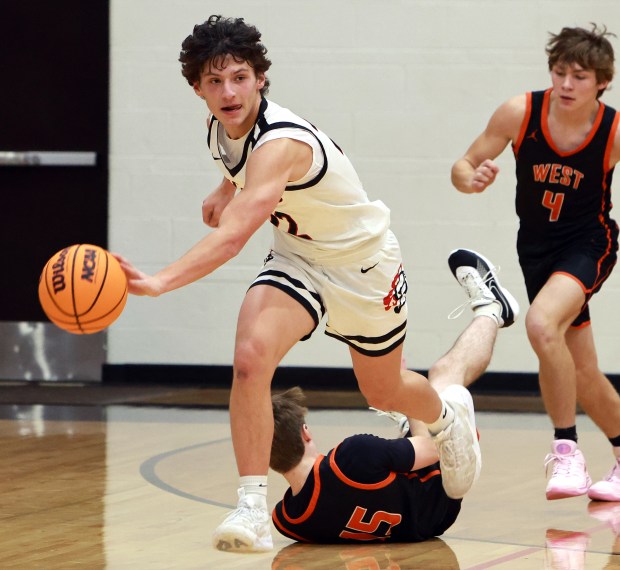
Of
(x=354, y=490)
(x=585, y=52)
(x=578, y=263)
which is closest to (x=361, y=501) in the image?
(x=354, y=490)

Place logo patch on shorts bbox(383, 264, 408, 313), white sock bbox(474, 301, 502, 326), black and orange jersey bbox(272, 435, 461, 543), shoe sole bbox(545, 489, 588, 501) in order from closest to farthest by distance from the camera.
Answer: black and orange jersey bbox(272, 435, 461, 543)
logo patch on shorts bbox(383, 264, 408, 313)
shoe sole bbox(545, 489, 588, 501)
white sock bbox(474, 301, 502, 326)

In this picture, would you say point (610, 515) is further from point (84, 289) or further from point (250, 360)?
point (84, 289)

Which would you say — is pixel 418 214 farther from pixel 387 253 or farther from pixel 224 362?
pixel 387 253

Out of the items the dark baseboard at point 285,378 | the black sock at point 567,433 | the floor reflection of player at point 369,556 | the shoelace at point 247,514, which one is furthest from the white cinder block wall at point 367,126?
the shoelace at point 247,514

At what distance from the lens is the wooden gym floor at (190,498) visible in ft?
12.9

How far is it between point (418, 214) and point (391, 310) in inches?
148

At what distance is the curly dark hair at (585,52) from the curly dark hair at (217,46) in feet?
4.95

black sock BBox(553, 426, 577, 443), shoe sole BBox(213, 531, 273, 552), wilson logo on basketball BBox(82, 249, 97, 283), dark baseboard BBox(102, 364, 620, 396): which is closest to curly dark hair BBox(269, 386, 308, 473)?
shoe sole BBox(213, 531, 273, 552)

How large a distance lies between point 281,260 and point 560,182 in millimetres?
1472

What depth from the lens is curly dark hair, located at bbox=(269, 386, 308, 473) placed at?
4.08m

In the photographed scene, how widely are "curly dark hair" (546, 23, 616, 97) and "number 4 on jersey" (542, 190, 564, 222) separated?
1.58ft

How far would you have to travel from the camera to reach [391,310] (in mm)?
4203

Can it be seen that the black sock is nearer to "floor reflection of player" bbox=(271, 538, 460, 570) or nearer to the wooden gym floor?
the wooden gym floor

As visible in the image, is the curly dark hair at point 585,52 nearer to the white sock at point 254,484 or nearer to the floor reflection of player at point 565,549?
the floor reflection of player at point 565,549
